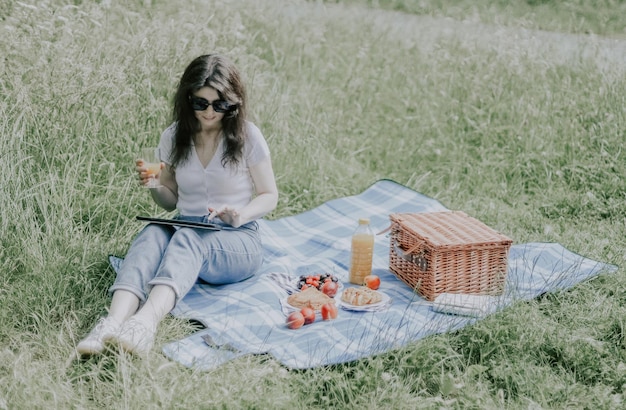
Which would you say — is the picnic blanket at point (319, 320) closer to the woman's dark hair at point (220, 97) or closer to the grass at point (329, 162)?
the grass at point (329, 162)

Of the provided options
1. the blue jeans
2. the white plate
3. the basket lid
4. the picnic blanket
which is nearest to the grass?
the picnic blanket

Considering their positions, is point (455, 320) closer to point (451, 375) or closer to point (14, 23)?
point (451, 375)

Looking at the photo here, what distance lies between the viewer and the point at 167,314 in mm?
3896

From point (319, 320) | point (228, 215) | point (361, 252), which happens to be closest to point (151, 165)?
point (228, 215)

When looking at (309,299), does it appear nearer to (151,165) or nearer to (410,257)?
(410,257)

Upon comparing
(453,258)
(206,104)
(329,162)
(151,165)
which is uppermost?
(206,104)

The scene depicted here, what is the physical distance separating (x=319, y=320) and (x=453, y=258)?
0.78 m

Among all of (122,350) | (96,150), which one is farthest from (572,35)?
(122,350)

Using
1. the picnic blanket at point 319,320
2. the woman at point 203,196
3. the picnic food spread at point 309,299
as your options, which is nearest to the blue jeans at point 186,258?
the woman at point 203,196

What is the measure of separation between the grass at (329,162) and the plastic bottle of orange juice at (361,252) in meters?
0.91

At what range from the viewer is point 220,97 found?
411 centimetres

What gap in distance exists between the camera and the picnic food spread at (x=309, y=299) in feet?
13.3

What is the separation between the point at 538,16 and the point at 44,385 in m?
8.65

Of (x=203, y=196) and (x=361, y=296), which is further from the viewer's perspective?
(x=203, y=196)
